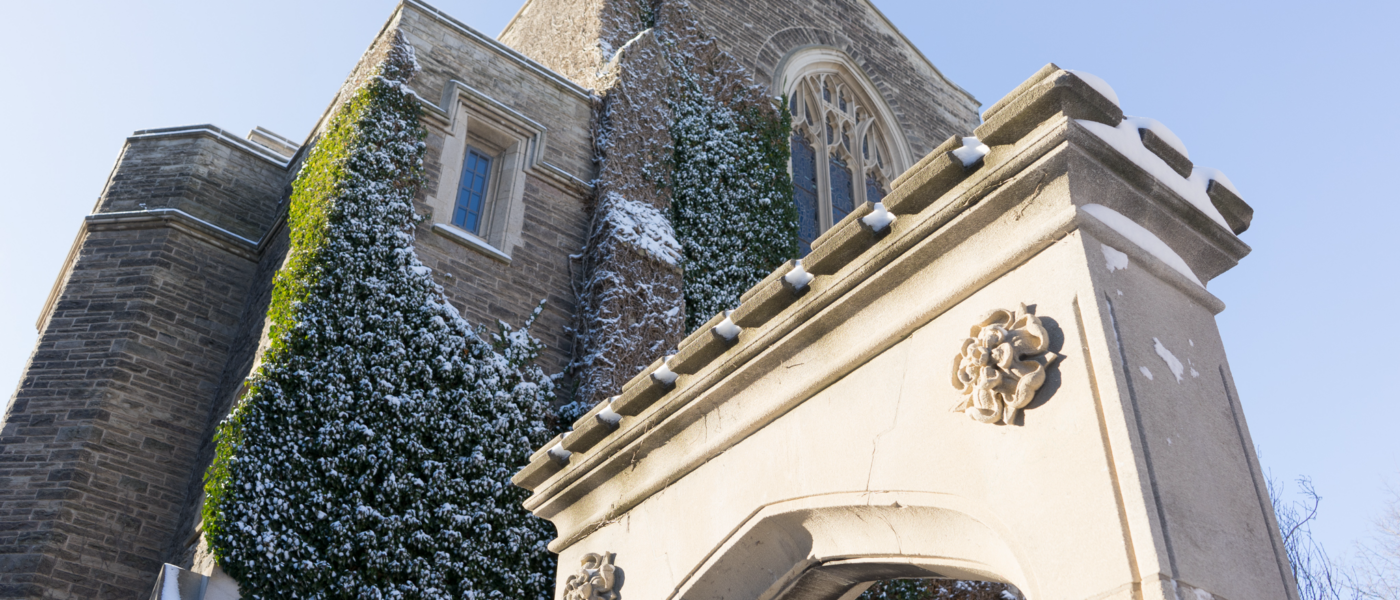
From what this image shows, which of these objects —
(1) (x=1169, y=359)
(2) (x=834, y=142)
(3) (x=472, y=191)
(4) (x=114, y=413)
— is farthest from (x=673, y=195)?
(1) (x=1169, y=359)

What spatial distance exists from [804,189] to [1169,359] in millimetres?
11957

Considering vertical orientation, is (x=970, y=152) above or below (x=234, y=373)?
below

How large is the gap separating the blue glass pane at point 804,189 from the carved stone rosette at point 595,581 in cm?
904

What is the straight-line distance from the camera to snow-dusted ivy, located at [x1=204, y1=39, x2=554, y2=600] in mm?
7602

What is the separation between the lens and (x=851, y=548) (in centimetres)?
418

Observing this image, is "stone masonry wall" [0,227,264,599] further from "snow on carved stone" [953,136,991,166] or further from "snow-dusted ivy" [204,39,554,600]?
"snow on carved stone" [953,136,991,166]

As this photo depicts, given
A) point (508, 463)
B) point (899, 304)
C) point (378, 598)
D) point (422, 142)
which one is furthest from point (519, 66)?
point (899, 304)

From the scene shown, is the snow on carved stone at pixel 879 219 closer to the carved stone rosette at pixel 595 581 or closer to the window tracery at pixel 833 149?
the carved stone rosette at pixel 595 581

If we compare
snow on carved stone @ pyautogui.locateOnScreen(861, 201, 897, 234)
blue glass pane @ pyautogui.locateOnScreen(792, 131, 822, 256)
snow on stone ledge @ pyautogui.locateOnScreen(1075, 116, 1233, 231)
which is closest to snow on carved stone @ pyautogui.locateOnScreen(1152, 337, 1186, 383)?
snow on stone ledge @ pyautogui.locateOnScreen(1075, 116, 1233, 231)

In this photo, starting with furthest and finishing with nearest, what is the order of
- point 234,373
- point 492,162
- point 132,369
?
point 492,162, point 234,373, point 132,369

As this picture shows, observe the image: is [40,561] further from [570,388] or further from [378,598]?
[570,388]

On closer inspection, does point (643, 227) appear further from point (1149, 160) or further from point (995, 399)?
point (995, 399)

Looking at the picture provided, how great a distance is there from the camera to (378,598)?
7594 millimetres

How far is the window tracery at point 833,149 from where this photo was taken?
15234 mm
